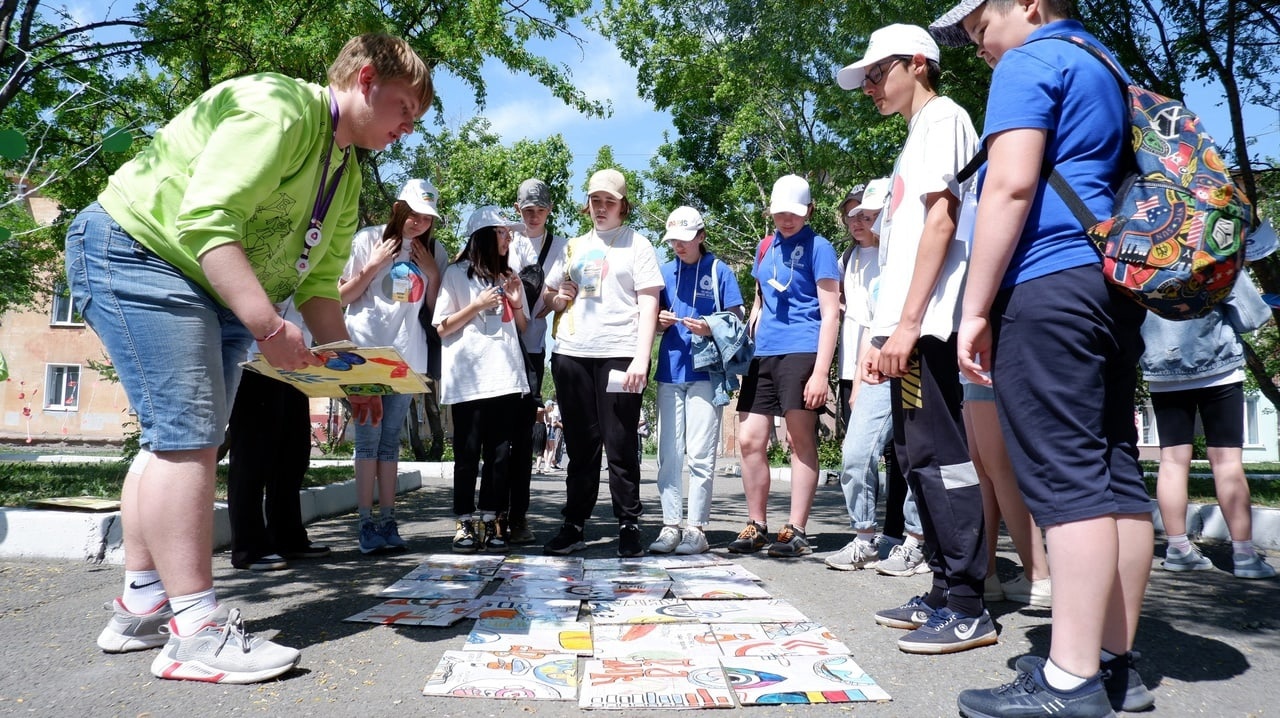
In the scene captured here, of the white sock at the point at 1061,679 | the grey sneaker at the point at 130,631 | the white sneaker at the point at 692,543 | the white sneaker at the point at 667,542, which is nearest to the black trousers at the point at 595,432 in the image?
the white sneaker at the point at 667,542

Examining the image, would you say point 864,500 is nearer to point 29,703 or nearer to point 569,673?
point 569,673

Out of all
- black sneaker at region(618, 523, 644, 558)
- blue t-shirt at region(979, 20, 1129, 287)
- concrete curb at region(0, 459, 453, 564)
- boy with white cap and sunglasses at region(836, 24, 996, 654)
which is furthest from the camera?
black sneaker at region(618, 523, 644, 558)

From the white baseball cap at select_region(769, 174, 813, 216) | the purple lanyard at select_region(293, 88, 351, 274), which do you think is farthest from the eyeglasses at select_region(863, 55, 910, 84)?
the purple lanyard at select_region(293, 88, 351, 274)

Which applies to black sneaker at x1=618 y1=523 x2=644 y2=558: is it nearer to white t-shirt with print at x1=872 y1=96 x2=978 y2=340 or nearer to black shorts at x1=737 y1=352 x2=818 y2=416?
black shorts at x1=737 y1=352 x2=818 y2=416

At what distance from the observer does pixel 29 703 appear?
2.27 metres

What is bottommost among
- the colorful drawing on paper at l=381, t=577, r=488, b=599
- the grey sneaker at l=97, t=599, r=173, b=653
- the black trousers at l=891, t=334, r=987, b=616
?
the colorful drawing on paper at l=381, t=577, r=488, b=599

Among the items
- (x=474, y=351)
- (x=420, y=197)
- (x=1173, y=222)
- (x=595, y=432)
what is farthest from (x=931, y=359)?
(x=420, y=197)

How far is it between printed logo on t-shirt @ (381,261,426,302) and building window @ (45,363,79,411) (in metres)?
37.2

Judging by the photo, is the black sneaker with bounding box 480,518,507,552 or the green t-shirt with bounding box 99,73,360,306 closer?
the green t-shirt with bounding box 99,73,360,306

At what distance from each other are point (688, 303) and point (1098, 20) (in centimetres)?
614

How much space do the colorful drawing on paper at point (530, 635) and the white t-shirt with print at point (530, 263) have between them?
268 cm

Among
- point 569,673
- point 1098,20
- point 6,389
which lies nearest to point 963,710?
point 569,673

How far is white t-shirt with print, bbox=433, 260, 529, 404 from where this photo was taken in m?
5.05

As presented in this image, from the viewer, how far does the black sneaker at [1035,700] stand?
208cm
